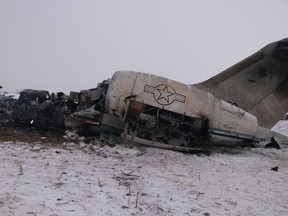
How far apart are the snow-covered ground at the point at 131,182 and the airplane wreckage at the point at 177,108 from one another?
1.13 m

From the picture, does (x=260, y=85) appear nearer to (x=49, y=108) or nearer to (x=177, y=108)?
(x=177, y=108)

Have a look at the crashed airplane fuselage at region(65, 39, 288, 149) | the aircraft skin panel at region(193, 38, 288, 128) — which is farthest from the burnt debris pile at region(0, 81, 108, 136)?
the aircraft skin panel at region(193, 38, 288, 128)

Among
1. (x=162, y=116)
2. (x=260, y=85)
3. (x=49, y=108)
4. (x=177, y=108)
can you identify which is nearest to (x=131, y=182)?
(x=162, y=116)

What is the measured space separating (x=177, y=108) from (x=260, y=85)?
4982 millimetres

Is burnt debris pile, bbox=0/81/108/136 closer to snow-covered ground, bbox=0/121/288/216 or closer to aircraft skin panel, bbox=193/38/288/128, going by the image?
snow-covered ground, bbox=0/121/288/216

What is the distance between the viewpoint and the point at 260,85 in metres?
13.8

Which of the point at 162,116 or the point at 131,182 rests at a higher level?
the point at 162,116

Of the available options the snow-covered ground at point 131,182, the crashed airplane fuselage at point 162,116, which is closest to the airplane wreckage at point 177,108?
the crashed airplane fuselage at point 162,116

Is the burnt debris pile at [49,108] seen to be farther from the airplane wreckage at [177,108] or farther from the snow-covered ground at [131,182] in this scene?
the snow-covered ground at [131,182]

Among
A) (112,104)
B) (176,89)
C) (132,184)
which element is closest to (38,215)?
(132,184)

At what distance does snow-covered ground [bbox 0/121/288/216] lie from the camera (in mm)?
5566

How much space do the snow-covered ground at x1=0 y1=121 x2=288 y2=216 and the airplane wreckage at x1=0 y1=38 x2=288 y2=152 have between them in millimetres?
1135

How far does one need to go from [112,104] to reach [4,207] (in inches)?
265

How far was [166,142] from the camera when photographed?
37.1 ft
